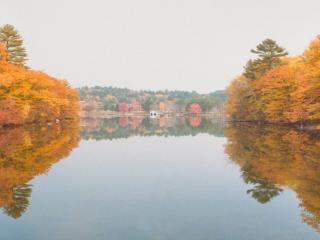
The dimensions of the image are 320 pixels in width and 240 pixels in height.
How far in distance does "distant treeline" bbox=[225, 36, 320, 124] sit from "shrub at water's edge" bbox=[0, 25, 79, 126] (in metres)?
38.2

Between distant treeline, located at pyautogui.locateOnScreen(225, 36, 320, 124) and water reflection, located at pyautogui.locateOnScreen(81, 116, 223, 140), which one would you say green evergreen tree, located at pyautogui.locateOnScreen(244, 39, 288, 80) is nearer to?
distant treeline, located at pyautogui.locateOnScreen(225, 36, 320, 124)

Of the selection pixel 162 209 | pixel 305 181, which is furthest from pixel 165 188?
pixel 305 181

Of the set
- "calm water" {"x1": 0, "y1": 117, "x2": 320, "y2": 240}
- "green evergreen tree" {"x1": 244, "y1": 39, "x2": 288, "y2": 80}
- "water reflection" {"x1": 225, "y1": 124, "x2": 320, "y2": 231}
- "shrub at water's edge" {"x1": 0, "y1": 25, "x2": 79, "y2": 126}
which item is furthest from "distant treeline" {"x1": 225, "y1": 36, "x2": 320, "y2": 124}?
"shrub at water's edge" {"x1": 0, "y1": 25, "x2": 79, "y2": 126}

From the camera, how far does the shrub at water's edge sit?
51531mm

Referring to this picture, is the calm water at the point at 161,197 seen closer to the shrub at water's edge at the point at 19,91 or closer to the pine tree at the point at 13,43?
Answer: the shrub at water's edge at the point at 19,91

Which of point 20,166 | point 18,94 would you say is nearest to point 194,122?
point 18,94

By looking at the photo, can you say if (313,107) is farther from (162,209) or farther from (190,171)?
(162,209)

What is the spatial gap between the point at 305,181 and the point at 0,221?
14.0 m

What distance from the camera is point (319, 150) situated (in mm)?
29578

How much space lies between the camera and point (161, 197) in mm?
16234

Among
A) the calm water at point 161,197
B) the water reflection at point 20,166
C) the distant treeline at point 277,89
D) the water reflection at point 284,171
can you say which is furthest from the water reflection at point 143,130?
the calm water at point 161,197

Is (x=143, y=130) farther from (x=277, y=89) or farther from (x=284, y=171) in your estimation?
(x=284, y=171)

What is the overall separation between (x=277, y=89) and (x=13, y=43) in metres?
51.1

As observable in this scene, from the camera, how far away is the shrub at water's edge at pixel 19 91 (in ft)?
169
